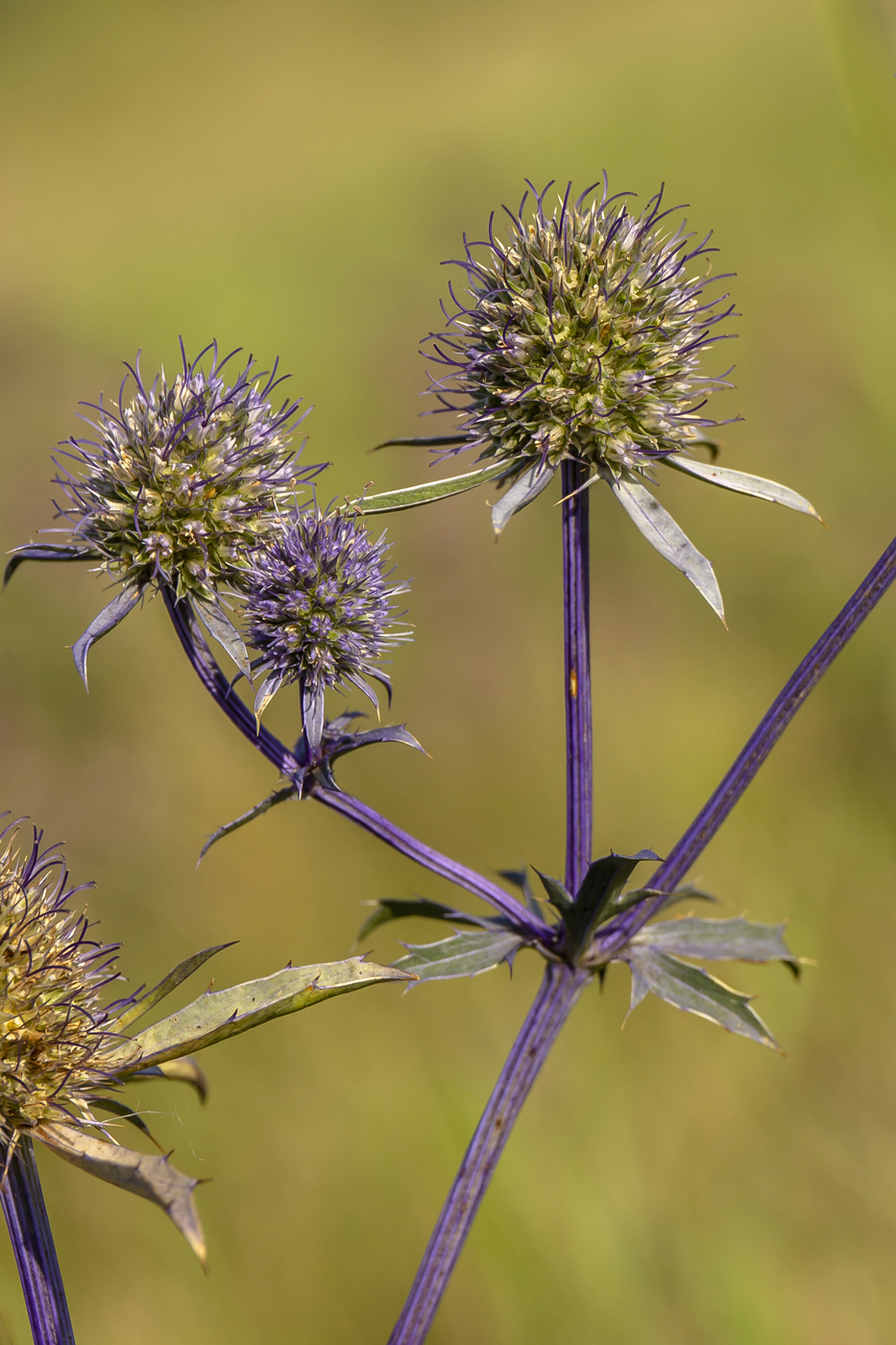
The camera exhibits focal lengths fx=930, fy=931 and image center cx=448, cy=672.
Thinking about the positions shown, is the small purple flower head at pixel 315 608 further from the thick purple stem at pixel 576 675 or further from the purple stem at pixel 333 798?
the thick purple stem at pixel 576 675

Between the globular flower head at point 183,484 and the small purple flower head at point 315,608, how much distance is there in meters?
0.09

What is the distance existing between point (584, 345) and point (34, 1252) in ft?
5.16

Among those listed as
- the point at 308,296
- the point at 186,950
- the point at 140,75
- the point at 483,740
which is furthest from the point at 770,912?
the point at 140,75

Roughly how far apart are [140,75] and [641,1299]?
9727 mm

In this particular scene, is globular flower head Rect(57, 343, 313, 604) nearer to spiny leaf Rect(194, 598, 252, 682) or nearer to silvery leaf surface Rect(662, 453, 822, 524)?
spiny leaf Rect(194, 598, 252, 682)

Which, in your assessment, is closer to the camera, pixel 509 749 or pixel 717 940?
pixel 717 940

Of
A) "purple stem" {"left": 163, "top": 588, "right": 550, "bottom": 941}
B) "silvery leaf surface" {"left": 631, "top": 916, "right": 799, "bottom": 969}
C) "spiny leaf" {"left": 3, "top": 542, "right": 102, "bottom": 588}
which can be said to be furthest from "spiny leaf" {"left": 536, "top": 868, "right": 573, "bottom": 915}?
"spiny leaf" {"left": 3, "top": 542, "right": 102, "bottom": 588}

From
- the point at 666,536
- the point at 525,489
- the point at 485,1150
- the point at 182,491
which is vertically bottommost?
the point at 485,1150

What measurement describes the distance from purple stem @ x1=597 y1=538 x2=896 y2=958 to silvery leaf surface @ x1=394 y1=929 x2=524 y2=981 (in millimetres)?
161

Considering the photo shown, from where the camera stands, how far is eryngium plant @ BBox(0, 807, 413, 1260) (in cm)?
118

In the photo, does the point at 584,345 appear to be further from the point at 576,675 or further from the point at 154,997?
the point at 154,997

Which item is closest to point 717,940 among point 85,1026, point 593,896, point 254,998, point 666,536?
point 593,896

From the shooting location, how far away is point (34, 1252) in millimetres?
1205

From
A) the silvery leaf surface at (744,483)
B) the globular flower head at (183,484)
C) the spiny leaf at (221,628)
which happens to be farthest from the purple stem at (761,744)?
the globular flower head at (183,484)
